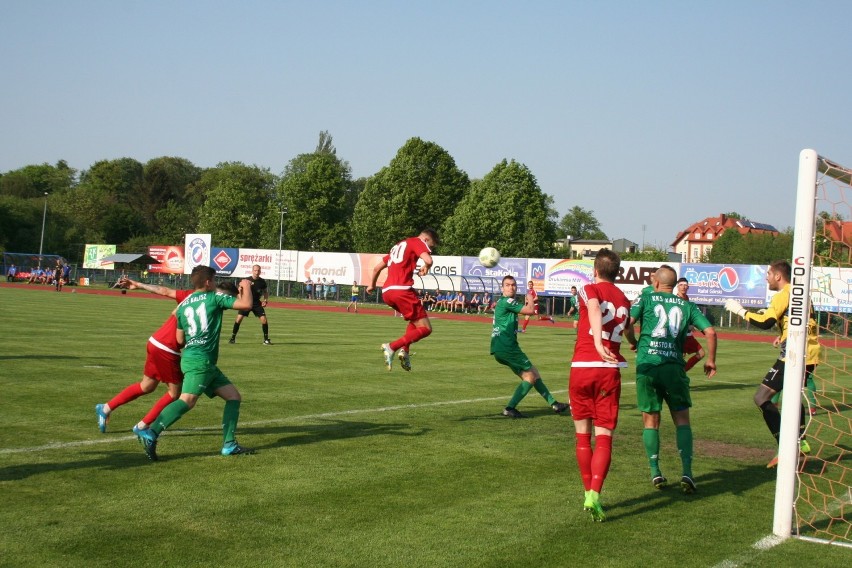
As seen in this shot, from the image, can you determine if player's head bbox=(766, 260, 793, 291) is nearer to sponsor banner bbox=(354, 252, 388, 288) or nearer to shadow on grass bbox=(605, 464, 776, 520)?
shadow on grass bbox=(605, 464, 776, 520)

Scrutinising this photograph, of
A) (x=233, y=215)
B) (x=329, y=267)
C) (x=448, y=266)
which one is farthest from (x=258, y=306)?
(x=233, y=215)

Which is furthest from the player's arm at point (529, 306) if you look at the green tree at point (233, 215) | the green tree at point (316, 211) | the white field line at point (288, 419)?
the green tree at point (233, 215)

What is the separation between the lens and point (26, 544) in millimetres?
5367

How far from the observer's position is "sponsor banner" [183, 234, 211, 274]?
6316 centimetres

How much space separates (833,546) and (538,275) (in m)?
43.3

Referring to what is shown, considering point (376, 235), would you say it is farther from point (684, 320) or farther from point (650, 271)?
point (684, 320)

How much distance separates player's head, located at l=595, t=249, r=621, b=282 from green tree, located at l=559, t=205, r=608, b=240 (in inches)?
6708

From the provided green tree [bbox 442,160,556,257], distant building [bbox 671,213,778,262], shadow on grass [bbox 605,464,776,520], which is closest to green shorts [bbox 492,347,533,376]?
shadow on grass [bbox 605,464,776,520]

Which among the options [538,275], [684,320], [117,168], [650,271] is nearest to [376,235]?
[538,275]

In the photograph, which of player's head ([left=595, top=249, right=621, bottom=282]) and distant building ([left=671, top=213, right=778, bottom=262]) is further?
distant building ([left=671, top=213, right=778, bottom=262])

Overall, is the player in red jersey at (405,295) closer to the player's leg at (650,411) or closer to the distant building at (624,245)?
the player's leg at (650,411)

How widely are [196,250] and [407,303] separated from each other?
181 feet

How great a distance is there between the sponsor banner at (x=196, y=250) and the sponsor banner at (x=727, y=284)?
36.1 metres

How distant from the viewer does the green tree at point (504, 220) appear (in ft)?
229
